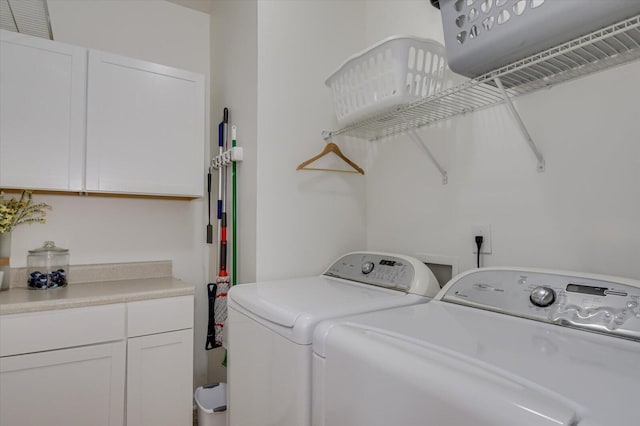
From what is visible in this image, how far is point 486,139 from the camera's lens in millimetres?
1501

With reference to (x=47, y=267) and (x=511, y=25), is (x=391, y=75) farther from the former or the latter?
(x=47, y=267)

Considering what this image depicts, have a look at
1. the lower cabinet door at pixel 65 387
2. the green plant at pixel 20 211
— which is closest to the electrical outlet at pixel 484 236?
the lower cabinet door at pixel 65 387

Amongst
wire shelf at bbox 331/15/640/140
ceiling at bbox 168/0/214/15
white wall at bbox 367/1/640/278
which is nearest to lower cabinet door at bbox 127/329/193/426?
white wall at bbox 367/1/640/278

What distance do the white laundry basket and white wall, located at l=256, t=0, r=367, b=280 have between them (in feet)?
1.30

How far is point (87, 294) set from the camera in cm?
170

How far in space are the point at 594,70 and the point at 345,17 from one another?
143cm

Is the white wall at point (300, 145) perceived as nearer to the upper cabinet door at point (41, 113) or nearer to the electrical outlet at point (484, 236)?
the electrical outlet at point (484, 236)

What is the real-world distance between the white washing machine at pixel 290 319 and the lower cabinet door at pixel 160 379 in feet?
1.39

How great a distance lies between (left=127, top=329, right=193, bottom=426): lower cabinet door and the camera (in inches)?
66.9

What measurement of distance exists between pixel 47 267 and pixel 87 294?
0.41 m

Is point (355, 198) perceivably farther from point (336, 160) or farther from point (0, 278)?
point (0, 278)

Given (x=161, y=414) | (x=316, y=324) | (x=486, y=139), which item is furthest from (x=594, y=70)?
(x=161, y=414)

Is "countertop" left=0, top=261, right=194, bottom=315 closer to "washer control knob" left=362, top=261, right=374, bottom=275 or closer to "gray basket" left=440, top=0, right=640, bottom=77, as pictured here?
"washer control knob" left=362, top=261, right=374, bottom=275

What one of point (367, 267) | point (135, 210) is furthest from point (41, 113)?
point (367, 267)
